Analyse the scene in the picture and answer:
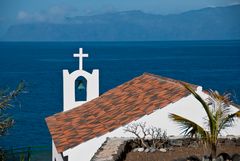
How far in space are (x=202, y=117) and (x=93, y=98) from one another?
6.74 meters

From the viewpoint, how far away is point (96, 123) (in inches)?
659

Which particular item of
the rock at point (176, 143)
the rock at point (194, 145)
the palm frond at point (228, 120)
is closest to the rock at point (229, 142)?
the palm frond at point (228, 120)

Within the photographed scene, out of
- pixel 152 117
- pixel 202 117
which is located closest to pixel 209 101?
pixel 202 117

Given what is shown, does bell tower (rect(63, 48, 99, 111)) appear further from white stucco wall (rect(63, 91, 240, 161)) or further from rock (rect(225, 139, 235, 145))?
rock (rect(225, 139, 235, 145))

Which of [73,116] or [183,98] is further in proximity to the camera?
[73,116]

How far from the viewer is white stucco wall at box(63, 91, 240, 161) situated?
14.6 meters

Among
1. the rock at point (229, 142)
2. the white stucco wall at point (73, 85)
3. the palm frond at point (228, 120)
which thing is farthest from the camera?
A: the white stucco wall at point (73, 85)

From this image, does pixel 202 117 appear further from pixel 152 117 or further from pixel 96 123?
pixel 96 123

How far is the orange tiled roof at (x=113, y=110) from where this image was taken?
50.3 feet

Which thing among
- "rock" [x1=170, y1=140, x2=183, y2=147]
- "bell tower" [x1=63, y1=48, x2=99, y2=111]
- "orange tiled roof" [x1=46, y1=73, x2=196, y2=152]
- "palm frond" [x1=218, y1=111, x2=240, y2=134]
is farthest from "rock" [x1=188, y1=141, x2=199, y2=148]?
"bell tower" [x1=63, y1=48, x2=99, y2=111]

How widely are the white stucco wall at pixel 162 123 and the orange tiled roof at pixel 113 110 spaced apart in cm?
14

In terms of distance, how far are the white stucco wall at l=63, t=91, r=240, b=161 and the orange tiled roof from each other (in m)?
0.14

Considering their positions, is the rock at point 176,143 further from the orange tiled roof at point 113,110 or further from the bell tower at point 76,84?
the bell tower at point 76,84

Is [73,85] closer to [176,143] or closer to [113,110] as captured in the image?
[113,110]
